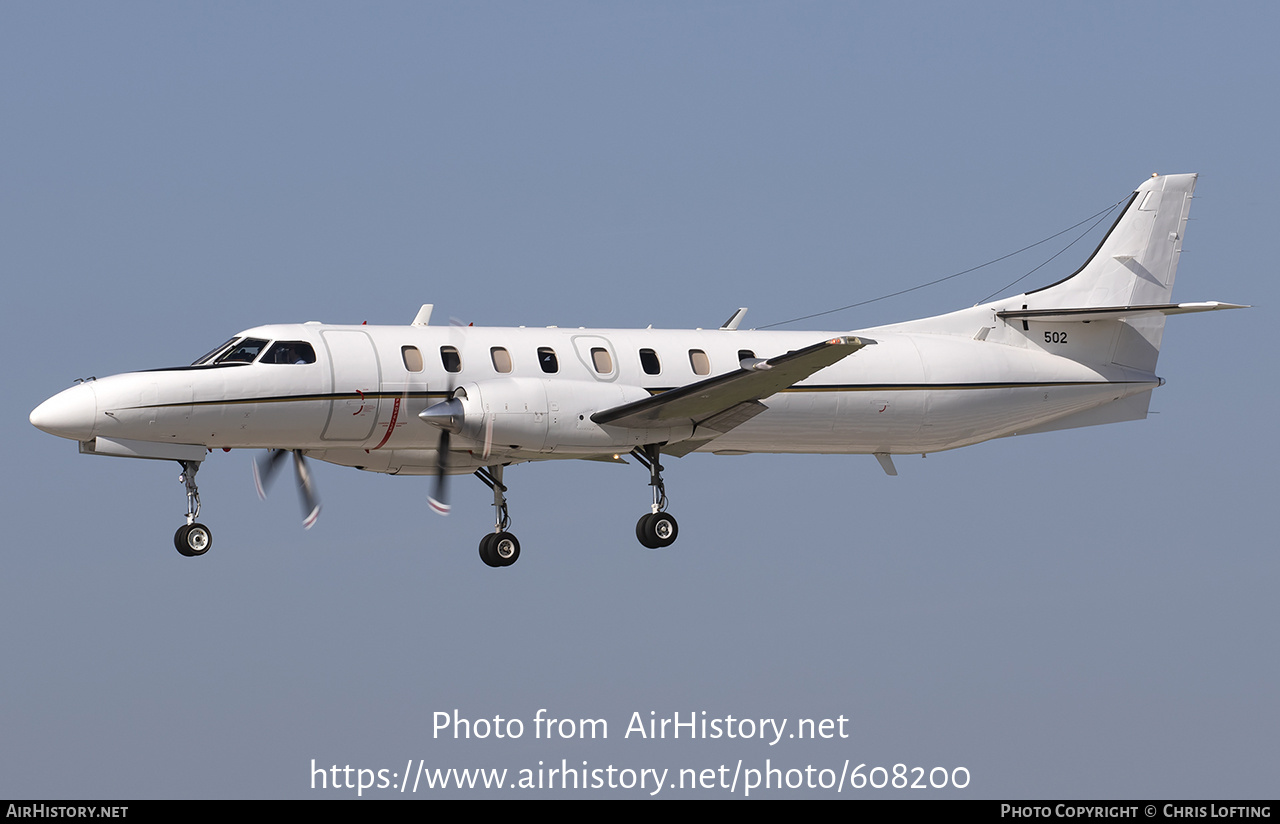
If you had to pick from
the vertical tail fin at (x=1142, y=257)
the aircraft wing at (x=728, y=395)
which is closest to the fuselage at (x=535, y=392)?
the aircraft wing at (x=728, y=395)

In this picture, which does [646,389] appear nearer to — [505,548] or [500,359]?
[500,359]

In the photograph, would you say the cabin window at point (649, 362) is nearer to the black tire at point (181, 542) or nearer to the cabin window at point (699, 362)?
the cabin window at point (699, 362)

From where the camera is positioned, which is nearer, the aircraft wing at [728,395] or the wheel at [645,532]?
the aircraft wing at [728,395]

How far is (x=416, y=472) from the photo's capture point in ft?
95.1

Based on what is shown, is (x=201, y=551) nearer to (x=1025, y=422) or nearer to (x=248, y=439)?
(x=248, y=439)

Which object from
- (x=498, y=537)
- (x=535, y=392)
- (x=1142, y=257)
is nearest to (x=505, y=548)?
(x=498, y=537)

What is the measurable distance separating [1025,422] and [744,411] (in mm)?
6536

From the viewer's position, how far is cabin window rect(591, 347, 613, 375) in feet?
89.9

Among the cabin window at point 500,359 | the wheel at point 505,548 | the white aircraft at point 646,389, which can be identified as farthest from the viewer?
the wheel at point 505,548

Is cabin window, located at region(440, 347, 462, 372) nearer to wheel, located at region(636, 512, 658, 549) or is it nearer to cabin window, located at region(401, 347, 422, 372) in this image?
cabin window, located at region(401, 347, 422, 372)

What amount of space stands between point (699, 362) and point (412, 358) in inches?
188

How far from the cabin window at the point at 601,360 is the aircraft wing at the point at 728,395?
1.16 meters

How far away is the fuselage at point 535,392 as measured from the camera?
2536 cm

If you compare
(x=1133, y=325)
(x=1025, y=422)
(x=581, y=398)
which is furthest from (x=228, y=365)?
(x=1133, y=325)
